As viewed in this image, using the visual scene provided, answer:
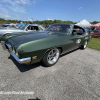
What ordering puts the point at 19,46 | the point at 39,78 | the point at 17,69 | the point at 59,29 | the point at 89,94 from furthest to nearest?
the point at 59,29, the point at 17,69, the point at 39,78, the point at 19,46, the point at 89,94

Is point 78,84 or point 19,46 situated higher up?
point 19,46

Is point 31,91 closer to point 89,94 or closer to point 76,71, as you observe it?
point 89,94

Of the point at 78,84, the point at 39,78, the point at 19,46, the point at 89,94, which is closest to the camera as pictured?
the point at 89,94

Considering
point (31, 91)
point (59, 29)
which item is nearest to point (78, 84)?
point (31, 91)

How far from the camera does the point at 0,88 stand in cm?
140

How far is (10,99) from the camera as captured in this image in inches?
47.9

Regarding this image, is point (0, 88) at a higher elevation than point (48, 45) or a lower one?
lower

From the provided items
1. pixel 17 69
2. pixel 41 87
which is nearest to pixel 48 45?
pixel 41 87

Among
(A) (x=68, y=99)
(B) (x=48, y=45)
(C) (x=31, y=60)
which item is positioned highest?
(B) (x=48, y=45)

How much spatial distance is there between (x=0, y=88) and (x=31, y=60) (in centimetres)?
80

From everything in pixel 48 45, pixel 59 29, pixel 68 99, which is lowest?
pixel 68 99

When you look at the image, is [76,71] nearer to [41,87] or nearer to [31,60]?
[41,87]

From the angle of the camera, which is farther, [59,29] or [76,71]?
[59,29]

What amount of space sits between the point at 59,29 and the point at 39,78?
207 centimetres
